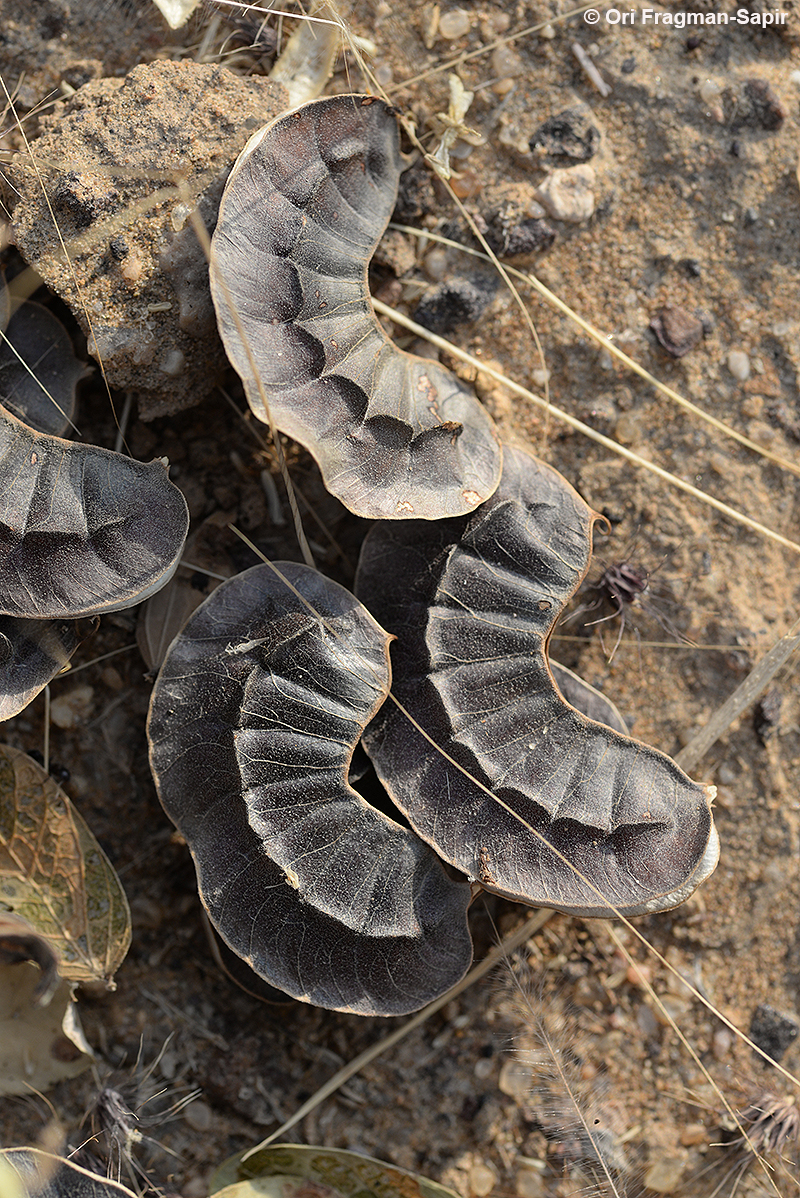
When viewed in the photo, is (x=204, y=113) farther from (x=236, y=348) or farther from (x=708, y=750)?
(x=708, y=750)

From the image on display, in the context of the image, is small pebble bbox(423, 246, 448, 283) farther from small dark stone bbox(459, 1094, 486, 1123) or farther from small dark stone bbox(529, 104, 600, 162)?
small dark stone bbox(459, 1094, 486, 1123)

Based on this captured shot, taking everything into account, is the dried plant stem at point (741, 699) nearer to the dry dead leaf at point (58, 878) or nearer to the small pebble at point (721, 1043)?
the small pebble at point (721, 1043)

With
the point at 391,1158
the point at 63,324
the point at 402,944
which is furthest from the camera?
the point at 391,1158

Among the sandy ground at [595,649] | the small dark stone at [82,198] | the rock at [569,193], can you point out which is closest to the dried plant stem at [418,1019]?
the sandy ground at [595,649]

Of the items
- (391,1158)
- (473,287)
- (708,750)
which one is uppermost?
(473,287)

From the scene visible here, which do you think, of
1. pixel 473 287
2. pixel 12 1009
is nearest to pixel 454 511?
pixel 473 287

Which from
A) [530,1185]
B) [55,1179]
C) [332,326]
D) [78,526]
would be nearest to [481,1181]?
[530,1185]

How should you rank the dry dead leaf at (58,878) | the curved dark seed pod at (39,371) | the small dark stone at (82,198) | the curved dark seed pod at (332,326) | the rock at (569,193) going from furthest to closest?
the rock at (569,193) < the dry dead leaf at (58,878) < the curved dark seed pod at (39,371) < the small dark stone at (82,198) < the curved dark seed pod at (332,326)
